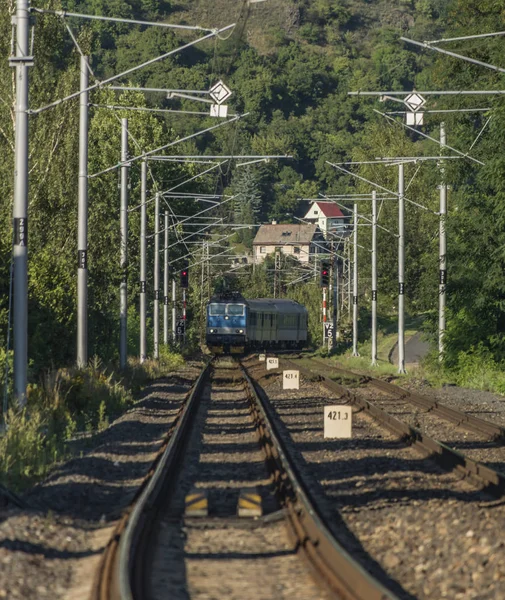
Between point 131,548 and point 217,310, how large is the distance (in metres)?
58.8

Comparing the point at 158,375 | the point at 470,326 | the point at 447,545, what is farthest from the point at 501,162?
the point at 447,545

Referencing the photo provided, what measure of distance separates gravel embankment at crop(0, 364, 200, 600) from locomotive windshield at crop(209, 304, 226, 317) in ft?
154

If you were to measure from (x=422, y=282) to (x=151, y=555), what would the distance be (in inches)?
1402

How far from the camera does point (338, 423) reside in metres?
19.5

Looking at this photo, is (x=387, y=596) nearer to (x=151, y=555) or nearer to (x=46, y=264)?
(x=151, y=555)

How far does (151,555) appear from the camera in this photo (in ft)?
31.8

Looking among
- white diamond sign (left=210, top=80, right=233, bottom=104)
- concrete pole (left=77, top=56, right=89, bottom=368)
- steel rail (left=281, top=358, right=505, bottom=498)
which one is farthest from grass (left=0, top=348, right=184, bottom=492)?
white diamond sign (left=210, top=80, right=233, bottom=104)

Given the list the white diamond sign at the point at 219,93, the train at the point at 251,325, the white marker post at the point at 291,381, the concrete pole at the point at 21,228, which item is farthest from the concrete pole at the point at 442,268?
the train at the point at 251,325

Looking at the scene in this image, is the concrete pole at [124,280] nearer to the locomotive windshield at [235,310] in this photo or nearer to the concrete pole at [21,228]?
the concrete pole at [21,228]

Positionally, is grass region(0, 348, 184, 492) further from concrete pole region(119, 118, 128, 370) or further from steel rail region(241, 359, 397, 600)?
steel rail region(241, 359, 397, 600)

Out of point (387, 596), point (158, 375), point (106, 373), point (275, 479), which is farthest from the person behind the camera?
point (158, 375)

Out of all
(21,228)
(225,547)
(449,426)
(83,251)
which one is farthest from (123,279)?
(225,547)

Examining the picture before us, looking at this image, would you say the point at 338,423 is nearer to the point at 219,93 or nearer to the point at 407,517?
the point at 407,517

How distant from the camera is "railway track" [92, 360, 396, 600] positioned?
27.6ft
